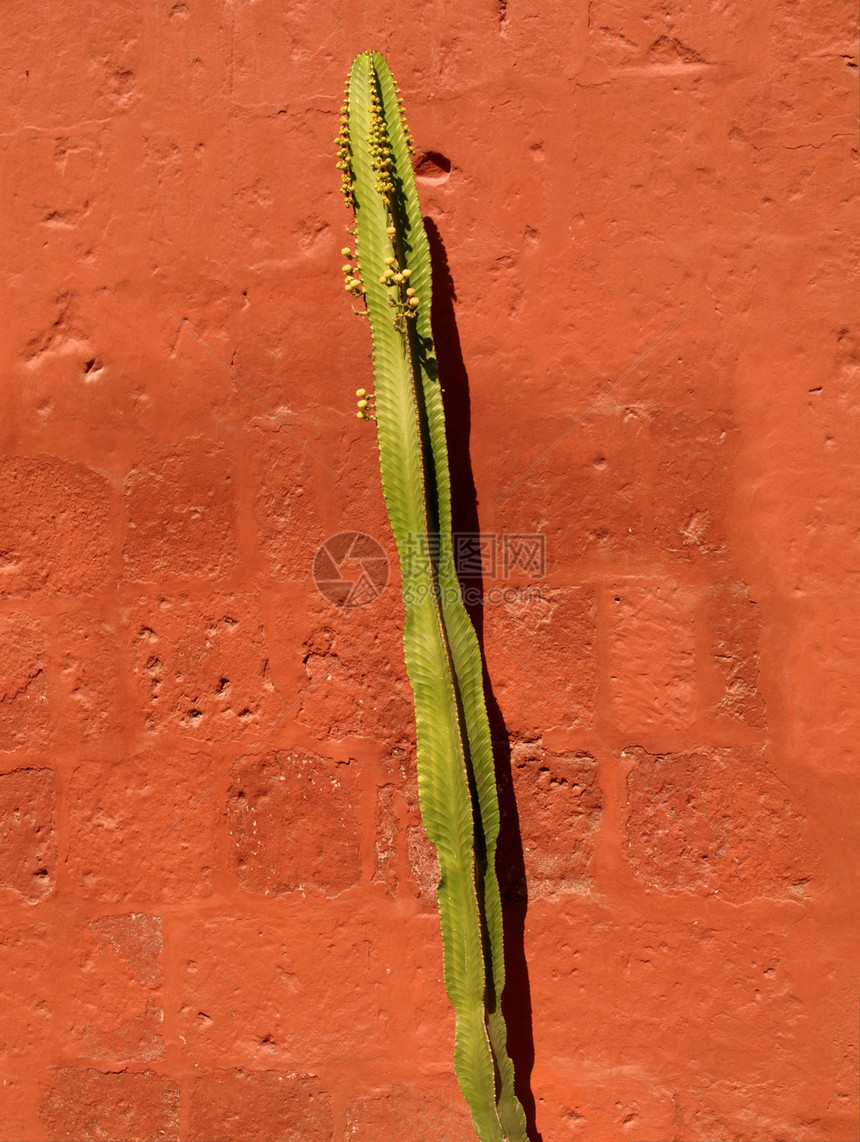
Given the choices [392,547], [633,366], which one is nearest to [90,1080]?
[392,547]

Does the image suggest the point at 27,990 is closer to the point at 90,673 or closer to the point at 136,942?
the point at 136,942

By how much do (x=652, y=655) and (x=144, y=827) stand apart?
120cm

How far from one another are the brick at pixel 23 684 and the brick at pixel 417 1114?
1107mm

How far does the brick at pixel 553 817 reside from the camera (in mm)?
1675

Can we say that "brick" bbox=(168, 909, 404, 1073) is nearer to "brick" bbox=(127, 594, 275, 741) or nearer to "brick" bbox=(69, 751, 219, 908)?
"brick" bbox=(69, 751, 219, 908)

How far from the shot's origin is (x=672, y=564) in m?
1.65

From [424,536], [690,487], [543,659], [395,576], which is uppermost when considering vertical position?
[690,487]

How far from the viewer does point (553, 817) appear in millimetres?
1680

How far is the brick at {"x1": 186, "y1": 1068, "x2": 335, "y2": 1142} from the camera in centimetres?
171

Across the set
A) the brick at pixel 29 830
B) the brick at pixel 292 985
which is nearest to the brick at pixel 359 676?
the brick at pixel 292 985

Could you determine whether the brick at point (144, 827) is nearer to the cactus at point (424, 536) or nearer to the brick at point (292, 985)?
the brick at point (292, 985)

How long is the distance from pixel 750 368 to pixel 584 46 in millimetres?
760

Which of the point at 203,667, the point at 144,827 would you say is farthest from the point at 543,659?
the point at 144,827

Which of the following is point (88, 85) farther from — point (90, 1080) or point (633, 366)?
point (90, 1080)
